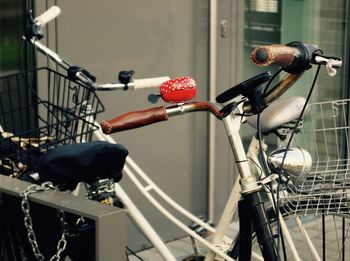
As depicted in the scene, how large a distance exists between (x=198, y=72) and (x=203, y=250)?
1210mm

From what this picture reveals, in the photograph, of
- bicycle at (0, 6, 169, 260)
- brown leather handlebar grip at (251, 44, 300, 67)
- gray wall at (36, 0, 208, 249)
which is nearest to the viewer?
brown leather handlebar grip at (251, 44, 300, 67)

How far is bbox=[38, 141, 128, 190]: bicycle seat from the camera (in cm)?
275

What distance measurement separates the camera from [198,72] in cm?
559

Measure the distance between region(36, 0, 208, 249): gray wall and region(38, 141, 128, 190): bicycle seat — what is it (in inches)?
81.3

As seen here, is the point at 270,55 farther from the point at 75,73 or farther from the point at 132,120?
the point at 75,73

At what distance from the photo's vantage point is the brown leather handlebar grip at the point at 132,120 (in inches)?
110

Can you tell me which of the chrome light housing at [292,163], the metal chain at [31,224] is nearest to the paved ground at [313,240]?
the chrome light housing at [292,163]

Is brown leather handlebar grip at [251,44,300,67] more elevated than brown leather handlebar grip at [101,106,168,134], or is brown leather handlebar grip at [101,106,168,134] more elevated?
brown leather handlebar grip at [251,44,300,67]

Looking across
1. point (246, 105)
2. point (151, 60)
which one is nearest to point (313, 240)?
point (151, 60)

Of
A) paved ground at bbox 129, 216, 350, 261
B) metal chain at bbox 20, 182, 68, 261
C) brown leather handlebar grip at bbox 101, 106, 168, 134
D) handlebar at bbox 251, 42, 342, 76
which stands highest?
handlebar at bbox 251, 42, 342, 76

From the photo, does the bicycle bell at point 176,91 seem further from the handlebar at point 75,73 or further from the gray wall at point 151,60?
the gray wall at point 151,60

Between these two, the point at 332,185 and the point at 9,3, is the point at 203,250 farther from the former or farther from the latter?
the point at 332,185

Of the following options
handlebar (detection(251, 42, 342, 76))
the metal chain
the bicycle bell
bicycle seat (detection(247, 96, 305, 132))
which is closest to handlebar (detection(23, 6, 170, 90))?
bicycle seat (detection(247, 96, 305, 132))

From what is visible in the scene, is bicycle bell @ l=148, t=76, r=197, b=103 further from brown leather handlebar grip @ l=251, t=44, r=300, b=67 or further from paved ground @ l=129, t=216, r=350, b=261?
paved ground @ l=129, t=216, r=350, b=261
